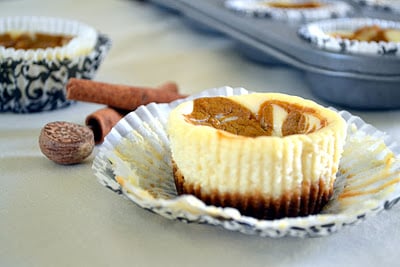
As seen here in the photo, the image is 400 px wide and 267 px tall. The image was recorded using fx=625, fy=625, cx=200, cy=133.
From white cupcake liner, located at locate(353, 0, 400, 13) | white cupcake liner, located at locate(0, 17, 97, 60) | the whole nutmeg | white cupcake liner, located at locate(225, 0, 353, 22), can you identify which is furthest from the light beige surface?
white cupcake liner, located at locate(353, 0, 400, 13)

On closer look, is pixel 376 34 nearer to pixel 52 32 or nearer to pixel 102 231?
pixel 52 32

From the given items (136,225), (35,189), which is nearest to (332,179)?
(136,225)

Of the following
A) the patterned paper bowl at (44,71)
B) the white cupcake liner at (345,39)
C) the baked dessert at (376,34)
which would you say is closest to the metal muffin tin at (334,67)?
the white cupcake liner at (345,39)

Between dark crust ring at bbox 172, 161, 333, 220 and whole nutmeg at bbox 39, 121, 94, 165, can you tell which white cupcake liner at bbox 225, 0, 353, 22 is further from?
dark crust ring at bbox 172, 161, 333, 220

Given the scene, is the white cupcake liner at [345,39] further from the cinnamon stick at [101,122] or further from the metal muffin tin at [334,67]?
the cinnamon stick at [101,122]

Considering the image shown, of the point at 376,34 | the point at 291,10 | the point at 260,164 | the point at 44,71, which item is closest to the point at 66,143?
the point at 44,71
